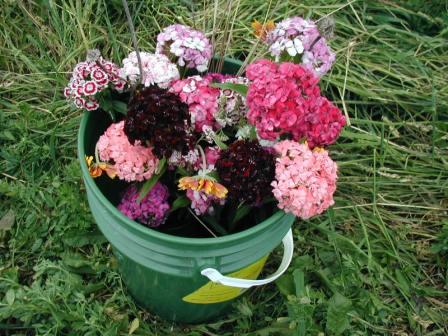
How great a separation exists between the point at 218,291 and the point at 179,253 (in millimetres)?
239

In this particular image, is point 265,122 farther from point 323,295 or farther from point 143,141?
point 323,295

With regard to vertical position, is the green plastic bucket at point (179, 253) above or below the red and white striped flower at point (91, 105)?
below

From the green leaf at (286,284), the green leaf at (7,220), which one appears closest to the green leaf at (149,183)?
the green leaf at (286,284)

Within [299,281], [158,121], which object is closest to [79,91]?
[158,121]

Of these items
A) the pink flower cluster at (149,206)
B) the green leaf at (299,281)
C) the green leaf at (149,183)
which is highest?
the green leaf at (149,183)

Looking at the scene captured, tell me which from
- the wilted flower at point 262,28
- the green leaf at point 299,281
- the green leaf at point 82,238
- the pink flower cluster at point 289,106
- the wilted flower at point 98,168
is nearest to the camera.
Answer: the pink flower cluster at point 289,106

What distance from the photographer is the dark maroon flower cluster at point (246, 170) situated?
3.49 ft

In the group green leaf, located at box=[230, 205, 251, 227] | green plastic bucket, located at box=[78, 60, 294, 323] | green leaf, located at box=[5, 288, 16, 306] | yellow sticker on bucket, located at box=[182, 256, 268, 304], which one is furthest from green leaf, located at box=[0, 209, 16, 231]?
green leaf, located at box=[230, 205, 251, 227]

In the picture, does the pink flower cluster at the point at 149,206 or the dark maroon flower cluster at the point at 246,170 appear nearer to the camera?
the dark maroon flower cluster at the point at 246,170

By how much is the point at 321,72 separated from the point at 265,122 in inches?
10.7

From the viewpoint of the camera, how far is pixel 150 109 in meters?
1.04

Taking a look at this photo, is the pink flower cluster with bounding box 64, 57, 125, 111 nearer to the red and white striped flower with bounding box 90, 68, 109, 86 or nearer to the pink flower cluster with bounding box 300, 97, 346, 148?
the red and white striped flower with bounding box 90, 68, 109, 86

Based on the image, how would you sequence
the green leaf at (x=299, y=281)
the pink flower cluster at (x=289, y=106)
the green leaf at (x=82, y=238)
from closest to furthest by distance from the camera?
1. the pink flower cluster at (x=289, y=106)
2. the green leaf at (x=299, y=281)
3. the green leaf at (x=82, y=238)

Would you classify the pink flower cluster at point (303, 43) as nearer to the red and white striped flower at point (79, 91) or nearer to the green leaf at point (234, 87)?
the green leaf at point (234, 87)
